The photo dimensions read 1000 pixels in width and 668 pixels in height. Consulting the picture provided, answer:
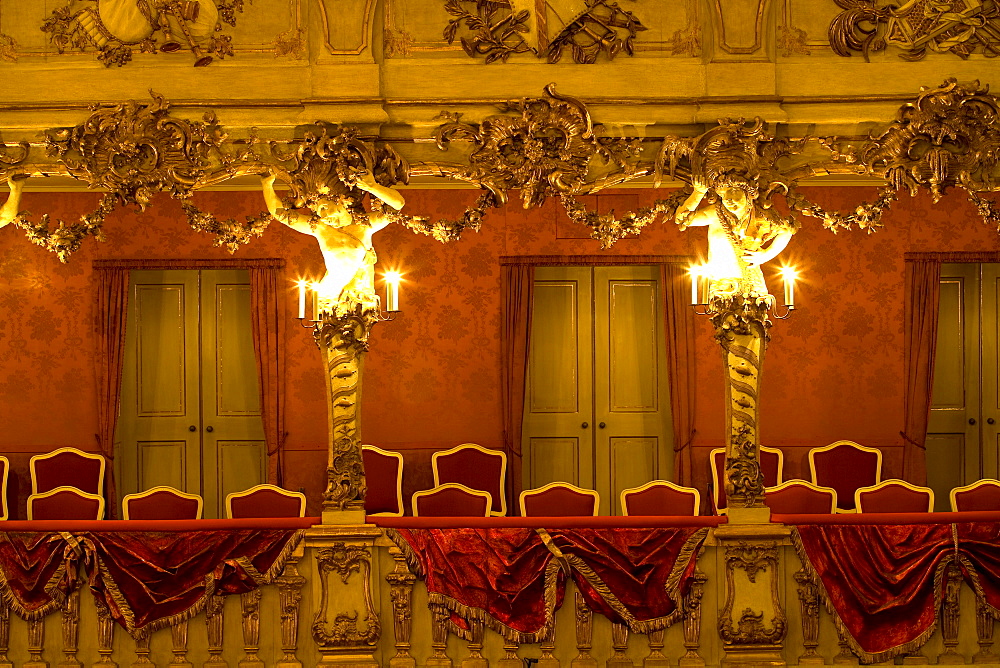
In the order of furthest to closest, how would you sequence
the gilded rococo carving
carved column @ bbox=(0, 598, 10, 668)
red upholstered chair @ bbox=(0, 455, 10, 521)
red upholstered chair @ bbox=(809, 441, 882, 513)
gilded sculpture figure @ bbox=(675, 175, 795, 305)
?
red upholstered chair @ bbox=(809, 441, 882, 513) < red upholstered chair @ bbox=(0, 455, 10, 521) < the gilded rococo carving < gilded sculpture figure @ bbox=(675, 175, 795, 305) < carved column @ bbox=(0, 598, 10, 668)

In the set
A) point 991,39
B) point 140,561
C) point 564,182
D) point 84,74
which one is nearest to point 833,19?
point 991,39

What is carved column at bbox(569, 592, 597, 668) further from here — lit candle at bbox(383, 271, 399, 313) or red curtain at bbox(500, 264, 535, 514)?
red curtain at bbox(500, 264, 535, 514)

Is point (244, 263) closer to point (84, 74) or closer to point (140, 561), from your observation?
point (84, 74)

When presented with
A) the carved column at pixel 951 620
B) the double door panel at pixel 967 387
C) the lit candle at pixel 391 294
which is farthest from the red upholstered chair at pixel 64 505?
the double door panel at pixel 967 387

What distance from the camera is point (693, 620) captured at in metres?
5.39

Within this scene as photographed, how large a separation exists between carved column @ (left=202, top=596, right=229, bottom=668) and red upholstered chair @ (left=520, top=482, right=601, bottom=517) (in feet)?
6.62

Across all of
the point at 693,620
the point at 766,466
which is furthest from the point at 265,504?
the point at 766,466

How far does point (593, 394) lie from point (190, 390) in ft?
12.0

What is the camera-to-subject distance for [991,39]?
6.00 meters

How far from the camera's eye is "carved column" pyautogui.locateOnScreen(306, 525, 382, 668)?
5375 millimetres

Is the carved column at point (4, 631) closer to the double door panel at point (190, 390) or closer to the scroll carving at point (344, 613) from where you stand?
the scroll carving at point (344, 613)

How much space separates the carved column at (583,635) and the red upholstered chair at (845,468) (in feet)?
12.6

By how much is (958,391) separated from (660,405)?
2.74m

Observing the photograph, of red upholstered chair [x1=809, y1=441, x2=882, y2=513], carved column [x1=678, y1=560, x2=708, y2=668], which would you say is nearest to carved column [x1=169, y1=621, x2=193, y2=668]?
carved column [x1=678, y1=560, x2=708, y2=668]
